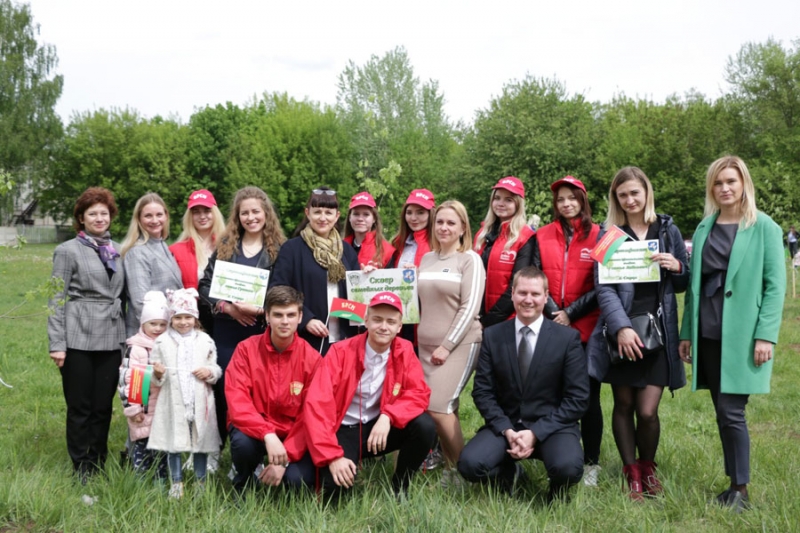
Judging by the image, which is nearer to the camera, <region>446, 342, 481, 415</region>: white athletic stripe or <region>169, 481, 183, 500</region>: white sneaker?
<region>169, 481, 183, 500</region>: white sneaker

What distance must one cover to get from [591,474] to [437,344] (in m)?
1.59

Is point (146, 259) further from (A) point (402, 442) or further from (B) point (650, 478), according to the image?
(B) point (650, 478)

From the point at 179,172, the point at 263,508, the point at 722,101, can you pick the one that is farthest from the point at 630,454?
the point at 179,172

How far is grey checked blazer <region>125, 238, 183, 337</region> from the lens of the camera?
5.71m

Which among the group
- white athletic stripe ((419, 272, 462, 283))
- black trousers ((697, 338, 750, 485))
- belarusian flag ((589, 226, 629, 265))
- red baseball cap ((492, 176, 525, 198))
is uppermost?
red baseball cap ((492, 176, 525, 198))

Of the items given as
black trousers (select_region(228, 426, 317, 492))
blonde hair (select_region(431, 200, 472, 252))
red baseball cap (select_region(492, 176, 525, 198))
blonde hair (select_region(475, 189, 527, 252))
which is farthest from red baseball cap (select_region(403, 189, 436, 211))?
black trousers (select_region(228, 426, 317, 492))

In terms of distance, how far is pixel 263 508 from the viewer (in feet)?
15.0

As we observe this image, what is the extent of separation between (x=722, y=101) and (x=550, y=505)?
170 ft

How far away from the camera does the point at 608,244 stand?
5.19 m

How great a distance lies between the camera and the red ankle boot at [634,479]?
5016 millimetres

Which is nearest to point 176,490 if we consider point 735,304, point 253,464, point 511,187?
point 253,464

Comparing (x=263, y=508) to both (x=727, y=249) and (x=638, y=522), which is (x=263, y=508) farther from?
(x=727, y=249)

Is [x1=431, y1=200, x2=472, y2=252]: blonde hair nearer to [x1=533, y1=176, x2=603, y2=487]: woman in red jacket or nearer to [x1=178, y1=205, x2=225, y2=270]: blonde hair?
[x1=533, y1=176, x2=603, y2=487]: woman in red jacket

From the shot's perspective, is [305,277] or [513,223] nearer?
[305,277]
